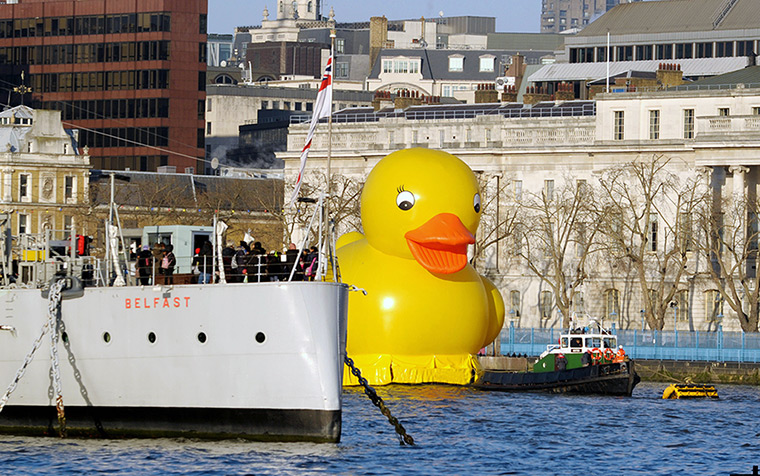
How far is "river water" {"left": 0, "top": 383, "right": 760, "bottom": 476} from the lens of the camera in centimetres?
5406

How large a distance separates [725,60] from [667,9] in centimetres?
852

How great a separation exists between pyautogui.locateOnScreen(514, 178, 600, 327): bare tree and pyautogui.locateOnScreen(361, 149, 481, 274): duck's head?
3934cm

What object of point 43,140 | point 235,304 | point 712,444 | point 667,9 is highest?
point 667,9

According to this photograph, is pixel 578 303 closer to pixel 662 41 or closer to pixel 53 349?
pixel 662 41

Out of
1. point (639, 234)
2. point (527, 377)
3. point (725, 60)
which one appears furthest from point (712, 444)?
point (725, 60)

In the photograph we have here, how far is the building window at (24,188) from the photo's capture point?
147 meters

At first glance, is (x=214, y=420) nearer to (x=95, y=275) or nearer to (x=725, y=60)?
(x=95, y=275)

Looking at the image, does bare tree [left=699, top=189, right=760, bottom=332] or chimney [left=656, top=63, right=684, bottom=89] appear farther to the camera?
chimney [left=656, top=63, right=684, bottom=89]

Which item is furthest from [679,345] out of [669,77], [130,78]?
[130,78]

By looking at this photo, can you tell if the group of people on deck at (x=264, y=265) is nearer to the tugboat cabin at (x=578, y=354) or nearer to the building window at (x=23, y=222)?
the tugboat cabin at (x=578, y=354)

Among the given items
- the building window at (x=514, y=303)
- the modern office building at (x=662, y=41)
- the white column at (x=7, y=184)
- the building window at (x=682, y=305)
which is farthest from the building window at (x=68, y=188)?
the building window at (x=682, y=305)

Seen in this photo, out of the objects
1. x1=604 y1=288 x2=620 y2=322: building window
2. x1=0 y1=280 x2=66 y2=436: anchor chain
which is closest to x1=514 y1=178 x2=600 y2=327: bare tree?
x1=604 y1=288 x2=620 y2=322: building window

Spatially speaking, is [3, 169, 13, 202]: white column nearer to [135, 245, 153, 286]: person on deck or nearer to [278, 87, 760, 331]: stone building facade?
[278, 87, 760, 331]: stone building facade

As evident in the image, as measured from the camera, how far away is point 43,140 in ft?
490
